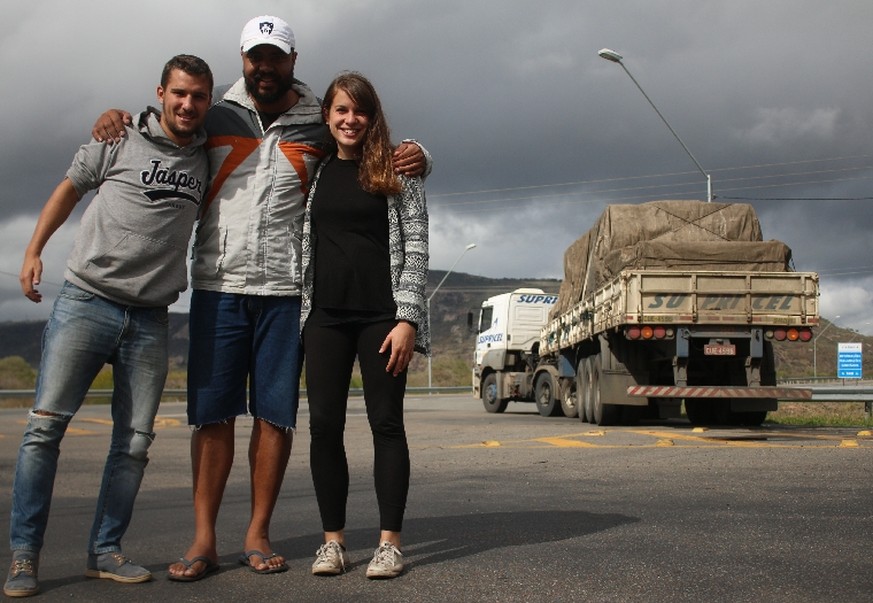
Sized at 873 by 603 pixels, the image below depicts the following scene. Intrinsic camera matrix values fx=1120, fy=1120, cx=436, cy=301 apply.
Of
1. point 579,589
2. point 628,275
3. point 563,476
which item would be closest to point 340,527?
point 579,589

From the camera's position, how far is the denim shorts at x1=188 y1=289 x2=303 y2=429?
4625 mm

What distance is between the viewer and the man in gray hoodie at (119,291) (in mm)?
4324

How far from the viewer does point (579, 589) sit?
3961 millimetres

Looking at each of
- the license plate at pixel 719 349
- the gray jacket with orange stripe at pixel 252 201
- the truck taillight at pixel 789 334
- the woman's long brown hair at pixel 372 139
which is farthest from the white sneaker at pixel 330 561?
the truck taillight at pixel 789 334

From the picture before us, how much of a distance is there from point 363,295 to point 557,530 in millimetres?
1671

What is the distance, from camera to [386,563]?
426 cm

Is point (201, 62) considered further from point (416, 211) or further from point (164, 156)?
point (416, 211)

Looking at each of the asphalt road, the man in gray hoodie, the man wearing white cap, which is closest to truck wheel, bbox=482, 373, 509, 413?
the asphalt road

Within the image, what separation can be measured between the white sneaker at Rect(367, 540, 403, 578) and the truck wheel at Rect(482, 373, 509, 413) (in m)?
20.9

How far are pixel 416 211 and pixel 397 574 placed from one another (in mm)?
1449

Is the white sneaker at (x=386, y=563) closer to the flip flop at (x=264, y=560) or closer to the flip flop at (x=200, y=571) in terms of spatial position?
the flip flop at (x=264, y=560)

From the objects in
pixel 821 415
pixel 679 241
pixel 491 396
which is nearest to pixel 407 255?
pixel 679 241

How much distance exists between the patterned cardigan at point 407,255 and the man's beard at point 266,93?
0.62 meters

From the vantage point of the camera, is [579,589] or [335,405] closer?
[579,589]
